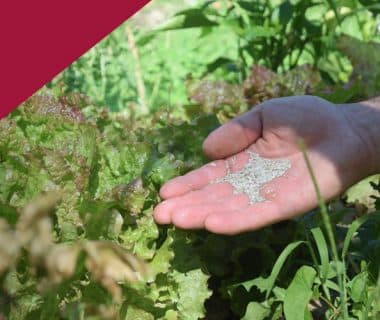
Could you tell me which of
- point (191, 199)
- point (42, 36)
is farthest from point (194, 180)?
point (42, 36)

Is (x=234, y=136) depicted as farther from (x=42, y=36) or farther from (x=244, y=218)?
(x=42, y=36)

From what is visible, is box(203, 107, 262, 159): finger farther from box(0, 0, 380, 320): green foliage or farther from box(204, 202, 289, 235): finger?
box(204, 202, 289, 235): finger

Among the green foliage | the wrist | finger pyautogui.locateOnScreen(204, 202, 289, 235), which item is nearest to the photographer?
the green foliage

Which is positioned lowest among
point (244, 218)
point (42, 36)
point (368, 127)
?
point (368, 127)

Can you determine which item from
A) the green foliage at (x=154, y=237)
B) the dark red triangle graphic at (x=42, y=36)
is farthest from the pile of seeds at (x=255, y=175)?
the dark red triangle graphic at (x=42, y=36)

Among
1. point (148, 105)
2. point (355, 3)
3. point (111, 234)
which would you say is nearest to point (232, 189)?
point (111, 234)

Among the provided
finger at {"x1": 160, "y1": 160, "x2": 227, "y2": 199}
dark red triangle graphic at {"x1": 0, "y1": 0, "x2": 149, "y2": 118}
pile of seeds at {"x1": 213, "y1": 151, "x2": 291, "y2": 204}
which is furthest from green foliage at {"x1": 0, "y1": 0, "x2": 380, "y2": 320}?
dark red triangle graphic at {"x1": 0, "y1": 0, "x2": 149, "y2": 118}
